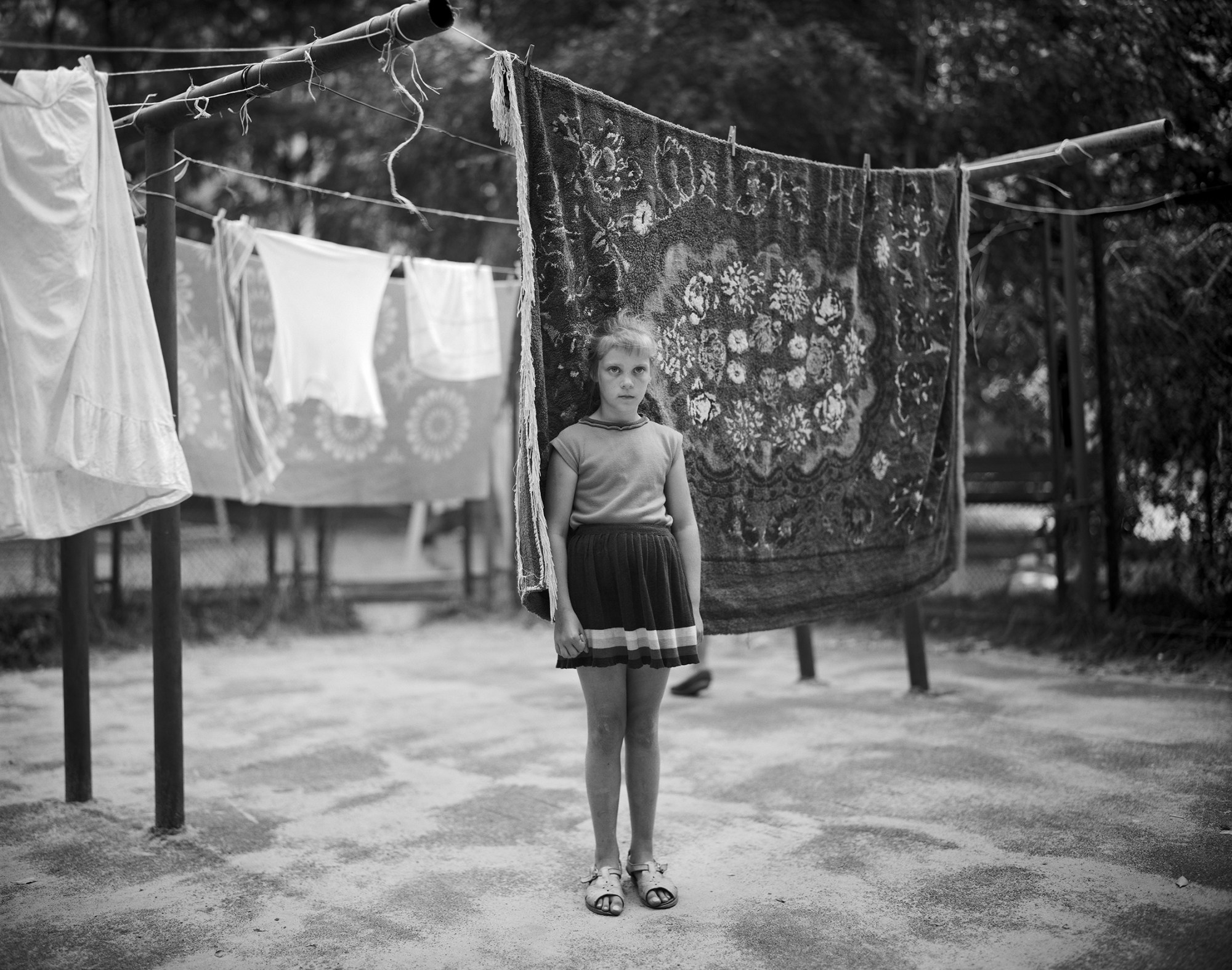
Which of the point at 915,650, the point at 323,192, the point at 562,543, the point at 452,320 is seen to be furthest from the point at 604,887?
the point at 452,320

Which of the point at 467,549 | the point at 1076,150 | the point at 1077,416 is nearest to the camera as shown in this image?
the point at 1076,150

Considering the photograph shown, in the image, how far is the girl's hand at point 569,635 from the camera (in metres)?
2.60

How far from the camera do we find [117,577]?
704cm

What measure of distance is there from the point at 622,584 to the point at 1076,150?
3.08 m

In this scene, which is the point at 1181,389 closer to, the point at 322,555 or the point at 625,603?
the point at 625,603

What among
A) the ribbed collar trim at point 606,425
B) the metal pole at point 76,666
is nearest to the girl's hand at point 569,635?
the ribbed collar trim at point 606,425

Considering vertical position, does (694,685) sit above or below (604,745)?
below

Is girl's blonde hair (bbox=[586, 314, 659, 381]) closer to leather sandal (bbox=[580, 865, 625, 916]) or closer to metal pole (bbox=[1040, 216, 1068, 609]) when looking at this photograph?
leather sandal (bbox=[580, 865, 625, 916])

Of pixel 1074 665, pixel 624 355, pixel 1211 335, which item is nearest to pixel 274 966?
pixel 624 355

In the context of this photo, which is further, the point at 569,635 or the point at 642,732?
the point at 642,732

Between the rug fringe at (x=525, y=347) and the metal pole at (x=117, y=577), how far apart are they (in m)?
5.12

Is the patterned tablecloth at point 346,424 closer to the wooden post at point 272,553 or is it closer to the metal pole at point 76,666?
the metal pole at point 76,666

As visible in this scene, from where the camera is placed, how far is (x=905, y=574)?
4.14 m

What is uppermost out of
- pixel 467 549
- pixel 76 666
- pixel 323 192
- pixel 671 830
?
pixel 323 192
